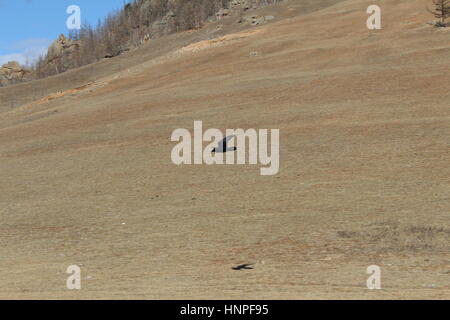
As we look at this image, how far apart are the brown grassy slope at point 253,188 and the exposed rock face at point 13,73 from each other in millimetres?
150053

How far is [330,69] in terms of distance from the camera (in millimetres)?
39062

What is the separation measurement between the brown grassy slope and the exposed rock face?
150 meters

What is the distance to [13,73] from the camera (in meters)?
191

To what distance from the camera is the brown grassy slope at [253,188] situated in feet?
42.1

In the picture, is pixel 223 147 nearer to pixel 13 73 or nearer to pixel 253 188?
pixel 253 188

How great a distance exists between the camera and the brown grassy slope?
1284 cm

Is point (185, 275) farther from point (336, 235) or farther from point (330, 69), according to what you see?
point (330, 69)

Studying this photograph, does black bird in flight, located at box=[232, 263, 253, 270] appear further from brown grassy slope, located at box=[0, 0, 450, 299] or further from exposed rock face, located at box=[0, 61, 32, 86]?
exposed rock face, located at box=[0, 61, 32, 86]

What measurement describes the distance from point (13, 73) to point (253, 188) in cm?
18328

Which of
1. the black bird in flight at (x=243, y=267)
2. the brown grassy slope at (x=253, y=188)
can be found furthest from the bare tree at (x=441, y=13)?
the black bird in flight at (x=243, y=267)

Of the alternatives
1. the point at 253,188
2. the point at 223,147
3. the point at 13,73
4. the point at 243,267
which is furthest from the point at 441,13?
the point at 13,73

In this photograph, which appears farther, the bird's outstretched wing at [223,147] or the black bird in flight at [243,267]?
the bird's outstretched wing at [223,147]

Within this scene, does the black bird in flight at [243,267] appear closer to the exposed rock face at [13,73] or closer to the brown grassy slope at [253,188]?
the brown grassy slope at [253,188]

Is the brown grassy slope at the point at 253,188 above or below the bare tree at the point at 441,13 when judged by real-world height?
below
